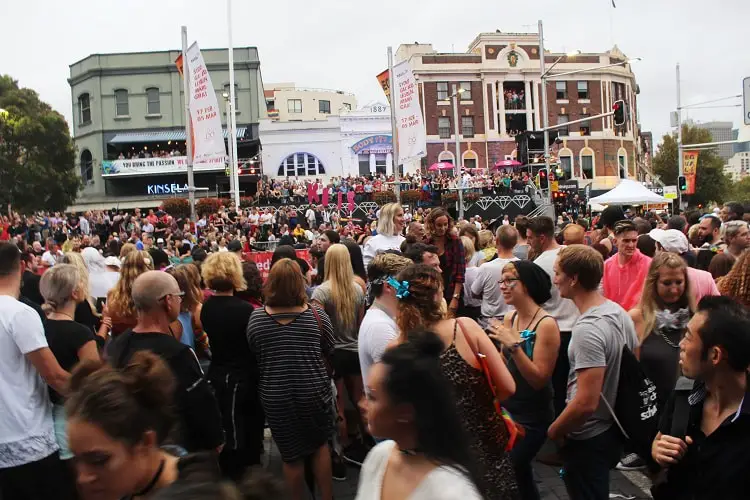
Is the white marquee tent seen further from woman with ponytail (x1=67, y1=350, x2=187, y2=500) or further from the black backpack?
woman with ponytail (x1=67, y1=350, x2=187, y2=500)

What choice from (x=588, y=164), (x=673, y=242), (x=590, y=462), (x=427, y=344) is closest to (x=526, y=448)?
(x=590, y=462)

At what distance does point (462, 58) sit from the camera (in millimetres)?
56562

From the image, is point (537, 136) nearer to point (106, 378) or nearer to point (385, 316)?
point (385, 316)

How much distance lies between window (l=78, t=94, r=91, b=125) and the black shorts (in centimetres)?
4536

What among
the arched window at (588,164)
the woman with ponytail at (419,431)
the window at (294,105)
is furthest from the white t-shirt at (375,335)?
the window at (294,105)

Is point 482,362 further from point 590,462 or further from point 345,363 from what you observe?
point 345,363

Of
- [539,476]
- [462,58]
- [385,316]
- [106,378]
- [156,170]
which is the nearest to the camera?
[106,378]

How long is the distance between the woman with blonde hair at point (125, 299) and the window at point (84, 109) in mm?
44967

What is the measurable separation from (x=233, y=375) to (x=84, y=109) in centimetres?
4695

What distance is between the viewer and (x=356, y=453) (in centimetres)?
634

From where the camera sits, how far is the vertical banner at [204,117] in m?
15.9

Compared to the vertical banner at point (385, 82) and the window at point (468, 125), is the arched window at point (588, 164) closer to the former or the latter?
the window at point (468, 125)

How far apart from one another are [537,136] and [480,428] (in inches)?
1216

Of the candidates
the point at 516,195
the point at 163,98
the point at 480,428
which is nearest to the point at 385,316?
the point at 480,428
